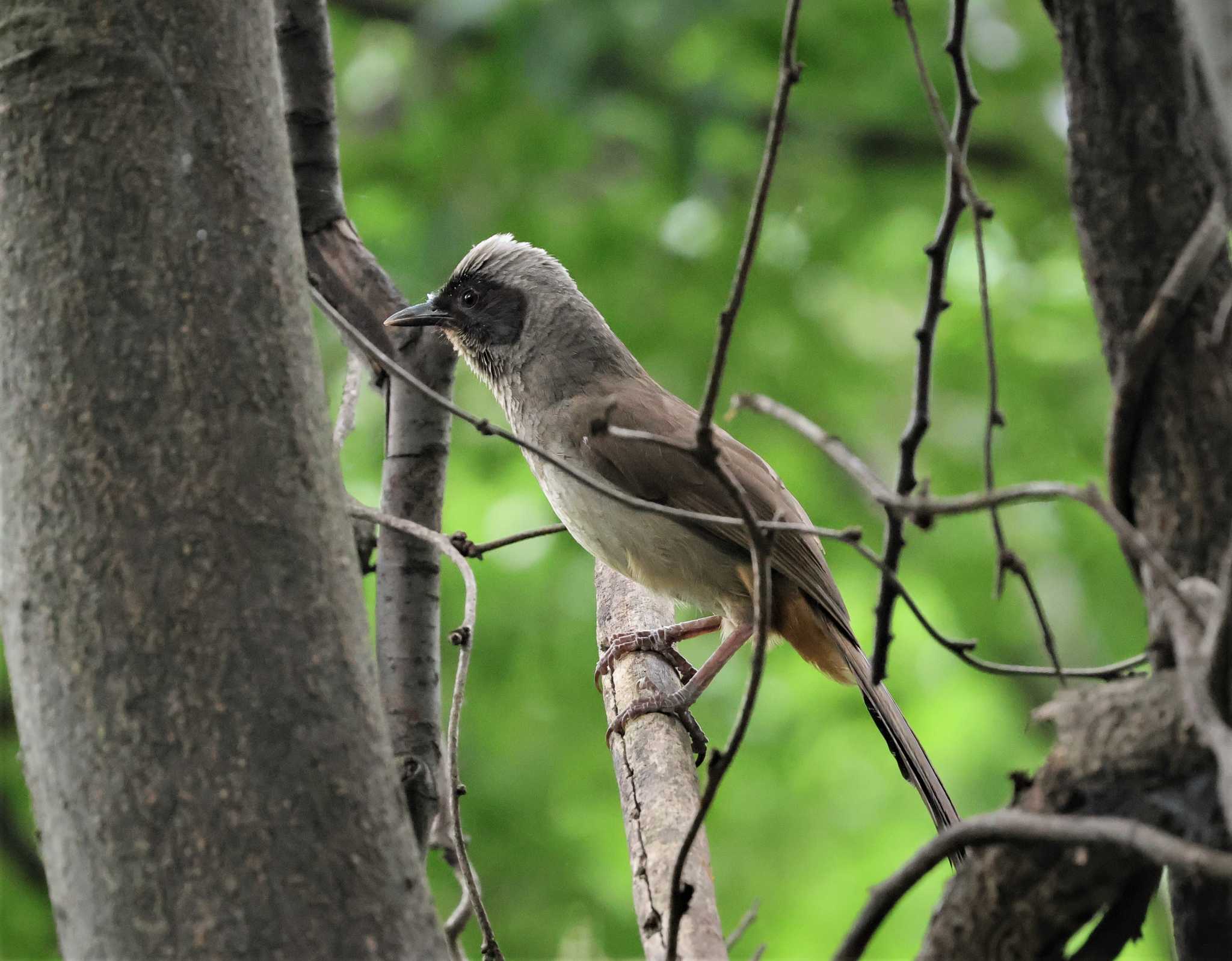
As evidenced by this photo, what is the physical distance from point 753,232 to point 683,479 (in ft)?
8.09

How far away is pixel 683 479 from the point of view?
3945mm

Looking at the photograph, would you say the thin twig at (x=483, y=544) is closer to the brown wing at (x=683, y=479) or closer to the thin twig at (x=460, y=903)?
the brown wing at (x=683, y=479)

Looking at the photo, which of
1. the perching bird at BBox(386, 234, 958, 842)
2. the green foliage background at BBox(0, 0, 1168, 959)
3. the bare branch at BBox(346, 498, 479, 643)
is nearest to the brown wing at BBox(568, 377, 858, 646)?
the perching bird at BBox(386, 234, 958, 842)

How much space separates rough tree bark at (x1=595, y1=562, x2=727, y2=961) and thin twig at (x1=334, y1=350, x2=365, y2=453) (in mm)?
993

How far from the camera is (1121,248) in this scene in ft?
4.95

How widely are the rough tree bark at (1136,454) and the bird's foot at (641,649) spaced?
220 cm

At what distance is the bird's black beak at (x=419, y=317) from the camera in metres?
3.32

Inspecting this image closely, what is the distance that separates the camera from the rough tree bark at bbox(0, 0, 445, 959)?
1434 mm

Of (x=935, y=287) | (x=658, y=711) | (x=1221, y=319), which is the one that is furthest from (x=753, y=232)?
(x=658, y=711)

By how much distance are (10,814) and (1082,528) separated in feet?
18.0

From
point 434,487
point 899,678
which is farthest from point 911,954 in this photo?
point 434,487

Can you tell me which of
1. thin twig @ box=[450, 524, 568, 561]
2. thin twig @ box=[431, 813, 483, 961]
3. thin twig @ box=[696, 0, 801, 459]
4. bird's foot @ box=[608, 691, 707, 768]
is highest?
thin twig @ box=[450, 524, 568, 561]

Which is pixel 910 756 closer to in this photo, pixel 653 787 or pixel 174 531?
pixel 653 787

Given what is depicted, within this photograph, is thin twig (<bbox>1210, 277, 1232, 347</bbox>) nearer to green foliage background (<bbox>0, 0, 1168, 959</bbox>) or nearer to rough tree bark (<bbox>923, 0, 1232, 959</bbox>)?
rough tree bark (<bbox>923, 0, 1232, 959</bbox>)
